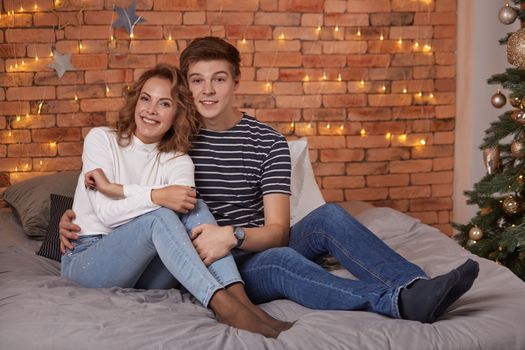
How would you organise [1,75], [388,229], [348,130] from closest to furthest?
[388,229] < [1,75] < [348,130]

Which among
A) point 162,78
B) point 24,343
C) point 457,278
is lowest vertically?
point 24,343

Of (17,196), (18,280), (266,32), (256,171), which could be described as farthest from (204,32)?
(18,280)

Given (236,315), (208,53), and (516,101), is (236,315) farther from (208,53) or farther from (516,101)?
(516,101)

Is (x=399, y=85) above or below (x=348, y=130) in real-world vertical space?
above

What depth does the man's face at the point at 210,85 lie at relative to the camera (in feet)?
7.84

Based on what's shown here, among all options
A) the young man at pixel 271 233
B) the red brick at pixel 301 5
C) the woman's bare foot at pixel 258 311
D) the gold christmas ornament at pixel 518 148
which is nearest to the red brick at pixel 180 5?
the red brick at pixel 301 5

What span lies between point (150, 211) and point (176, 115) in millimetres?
385

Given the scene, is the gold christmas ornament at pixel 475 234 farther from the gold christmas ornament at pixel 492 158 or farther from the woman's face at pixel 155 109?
the woman's face at pixel 155 109

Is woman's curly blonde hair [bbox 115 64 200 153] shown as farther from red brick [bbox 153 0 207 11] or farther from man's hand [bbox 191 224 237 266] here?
red brick [bbox 153 0 207 11]

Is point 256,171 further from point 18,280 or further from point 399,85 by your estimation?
point 399,85

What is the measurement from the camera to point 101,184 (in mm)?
2238

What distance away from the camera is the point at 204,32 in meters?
3.80

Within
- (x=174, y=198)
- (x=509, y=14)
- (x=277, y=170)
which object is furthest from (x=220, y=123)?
(x=509, y=14)

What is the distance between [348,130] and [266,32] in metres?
0.71
